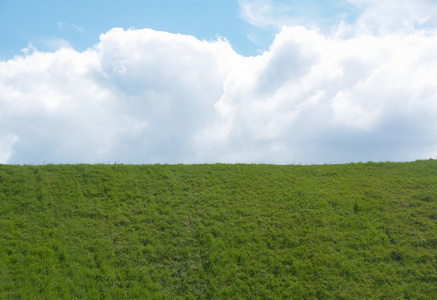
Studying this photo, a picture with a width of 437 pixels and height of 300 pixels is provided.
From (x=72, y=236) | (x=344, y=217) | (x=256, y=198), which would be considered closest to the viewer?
(x=72, y=236)

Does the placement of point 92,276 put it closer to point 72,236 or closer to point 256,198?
point 72,236

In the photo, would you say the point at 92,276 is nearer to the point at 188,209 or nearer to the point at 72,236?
the point at 72,236

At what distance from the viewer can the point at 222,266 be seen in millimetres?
17344

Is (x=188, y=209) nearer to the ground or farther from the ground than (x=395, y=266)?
farther from the ground

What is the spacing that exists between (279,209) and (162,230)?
7.37m

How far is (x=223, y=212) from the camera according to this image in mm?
21203

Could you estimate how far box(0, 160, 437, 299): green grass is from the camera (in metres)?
16.2

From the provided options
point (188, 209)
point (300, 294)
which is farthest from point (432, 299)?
point (188, 209)

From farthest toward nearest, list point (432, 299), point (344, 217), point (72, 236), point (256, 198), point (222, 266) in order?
point (256, 198)
point (344, 217)
point (72, 236)
point (222, 266)
point (432, 299)

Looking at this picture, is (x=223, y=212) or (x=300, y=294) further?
(x=223, y=212)

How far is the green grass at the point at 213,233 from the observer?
16.2 metres

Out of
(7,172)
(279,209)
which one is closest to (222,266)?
(279,209)

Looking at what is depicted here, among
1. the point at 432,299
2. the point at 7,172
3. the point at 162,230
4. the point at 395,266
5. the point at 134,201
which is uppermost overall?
the point at 7,172

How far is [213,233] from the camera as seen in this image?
19531 mm
